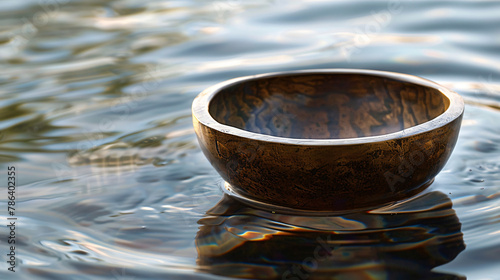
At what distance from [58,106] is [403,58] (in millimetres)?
1551

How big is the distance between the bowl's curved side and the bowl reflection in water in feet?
0.15

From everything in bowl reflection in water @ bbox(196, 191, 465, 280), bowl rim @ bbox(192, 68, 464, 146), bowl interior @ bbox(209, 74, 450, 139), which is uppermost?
bowl rim @ bbox(192, 68, 464, 146)

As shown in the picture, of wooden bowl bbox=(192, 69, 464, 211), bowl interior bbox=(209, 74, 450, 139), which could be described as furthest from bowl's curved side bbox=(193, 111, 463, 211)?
bowl interior bbox=(209, 74, 450, 139)

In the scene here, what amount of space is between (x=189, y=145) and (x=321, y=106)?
0.44m

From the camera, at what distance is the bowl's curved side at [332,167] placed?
123 cm

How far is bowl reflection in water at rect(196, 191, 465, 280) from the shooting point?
116cm

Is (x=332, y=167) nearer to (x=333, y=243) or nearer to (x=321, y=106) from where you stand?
(x=333, y=243)

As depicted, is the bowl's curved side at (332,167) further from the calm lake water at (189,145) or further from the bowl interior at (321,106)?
the bowl interior at (321,106)

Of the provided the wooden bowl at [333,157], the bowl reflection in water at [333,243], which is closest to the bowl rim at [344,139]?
the wooden bowl at [333,157]

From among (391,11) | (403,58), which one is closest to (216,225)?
(403,58)

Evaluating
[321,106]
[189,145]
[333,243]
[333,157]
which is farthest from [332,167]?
[189,145]

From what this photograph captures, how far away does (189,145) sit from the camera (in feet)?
6.21

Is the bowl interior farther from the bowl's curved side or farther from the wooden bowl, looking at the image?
the bowl's curved side

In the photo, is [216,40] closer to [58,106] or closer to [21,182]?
[58,106]
